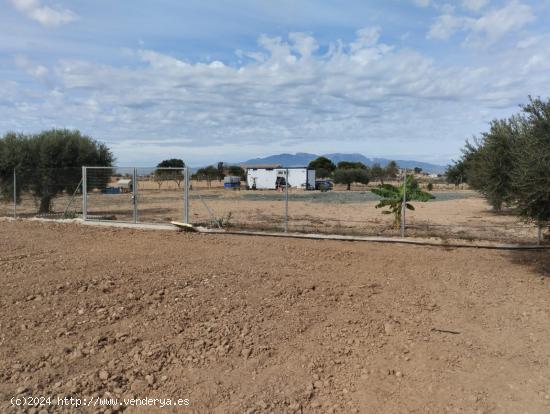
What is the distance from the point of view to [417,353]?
5.51 meters

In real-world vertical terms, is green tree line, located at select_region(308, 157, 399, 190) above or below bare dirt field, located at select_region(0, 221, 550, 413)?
above

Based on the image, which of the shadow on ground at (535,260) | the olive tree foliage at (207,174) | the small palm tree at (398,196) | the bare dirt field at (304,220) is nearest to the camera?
the shadow on ground at (535,260)

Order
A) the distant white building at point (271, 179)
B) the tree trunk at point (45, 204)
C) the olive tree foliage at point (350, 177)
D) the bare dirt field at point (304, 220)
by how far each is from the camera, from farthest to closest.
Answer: the olive tree foliage at point (350, 177) < the distant white building at point (271, 179) < the tree trunk at point (45, 204) < the bare dirt field at point (304, 220)

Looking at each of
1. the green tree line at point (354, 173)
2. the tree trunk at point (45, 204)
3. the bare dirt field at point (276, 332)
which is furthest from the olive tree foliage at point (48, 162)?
the green tree line at point (354, 173)

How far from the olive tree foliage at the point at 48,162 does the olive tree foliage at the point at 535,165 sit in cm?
1447

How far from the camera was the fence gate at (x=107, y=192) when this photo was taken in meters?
18.0

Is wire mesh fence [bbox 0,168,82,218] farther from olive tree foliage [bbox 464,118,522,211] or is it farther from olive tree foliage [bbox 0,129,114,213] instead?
olive tree foliage [bbox 464,118,522,211]

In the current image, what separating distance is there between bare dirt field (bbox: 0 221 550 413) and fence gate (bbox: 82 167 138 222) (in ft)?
26.3

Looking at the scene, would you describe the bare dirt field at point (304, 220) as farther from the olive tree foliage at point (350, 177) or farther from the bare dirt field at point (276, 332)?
the olive tree foliage at point (350, 177)

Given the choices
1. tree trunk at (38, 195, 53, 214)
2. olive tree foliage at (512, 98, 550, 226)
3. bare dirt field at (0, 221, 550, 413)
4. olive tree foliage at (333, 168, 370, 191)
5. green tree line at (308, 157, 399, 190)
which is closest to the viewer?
bare dirt field at (0, 221, 550, 413)

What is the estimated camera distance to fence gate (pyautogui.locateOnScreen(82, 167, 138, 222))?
18.0m

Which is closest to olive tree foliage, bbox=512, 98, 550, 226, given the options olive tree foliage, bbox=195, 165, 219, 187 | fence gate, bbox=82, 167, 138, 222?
fence gate, bbox=82, 167, 138, 222

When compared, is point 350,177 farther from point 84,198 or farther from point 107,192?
point 84,198

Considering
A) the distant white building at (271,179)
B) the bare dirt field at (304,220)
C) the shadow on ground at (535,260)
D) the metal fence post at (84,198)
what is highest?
the distant white building at (271,179)
